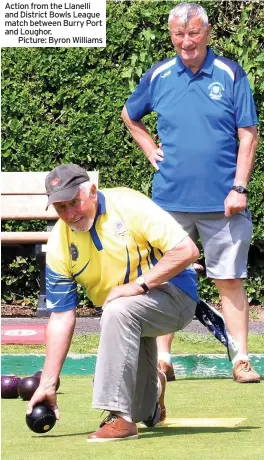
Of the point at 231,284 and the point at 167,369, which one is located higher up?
the point at 231,284

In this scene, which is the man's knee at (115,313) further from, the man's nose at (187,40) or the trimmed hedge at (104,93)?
the trimmed hedge at (104,93)

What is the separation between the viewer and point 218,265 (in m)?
6.96

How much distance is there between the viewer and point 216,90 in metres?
6.86

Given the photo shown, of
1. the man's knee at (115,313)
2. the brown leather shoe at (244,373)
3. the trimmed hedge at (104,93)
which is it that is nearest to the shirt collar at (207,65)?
the brown leather shoe at (244,373)

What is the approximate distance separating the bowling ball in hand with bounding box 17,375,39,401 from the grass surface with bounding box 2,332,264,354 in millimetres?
1938

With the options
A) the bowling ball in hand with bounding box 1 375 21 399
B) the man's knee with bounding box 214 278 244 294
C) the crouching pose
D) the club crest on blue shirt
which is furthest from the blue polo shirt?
the club crest on blue shirt

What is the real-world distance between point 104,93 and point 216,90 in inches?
136

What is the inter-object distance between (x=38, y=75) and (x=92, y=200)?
5.46m

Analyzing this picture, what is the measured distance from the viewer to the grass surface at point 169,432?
454 centimetres

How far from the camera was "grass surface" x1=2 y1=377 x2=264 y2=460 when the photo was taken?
14.9 feet

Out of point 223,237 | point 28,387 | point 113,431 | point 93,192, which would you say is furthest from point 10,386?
point 93,192

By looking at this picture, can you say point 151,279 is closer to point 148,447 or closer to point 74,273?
point 74,273

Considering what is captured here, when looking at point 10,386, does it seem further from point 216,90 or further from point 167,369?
point 216,90

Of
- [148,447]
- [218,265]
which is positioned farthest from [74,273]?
[218,265]
